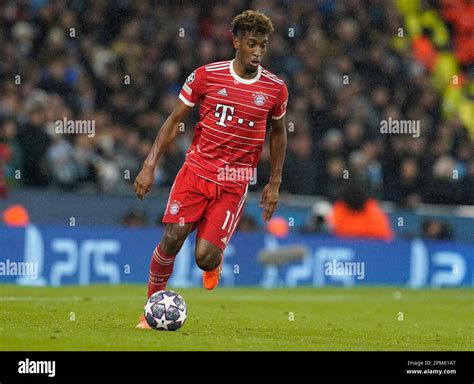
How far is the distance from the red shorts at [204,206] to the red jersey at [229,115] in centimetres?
8

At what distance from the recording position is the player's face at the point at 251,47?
10.3 metres

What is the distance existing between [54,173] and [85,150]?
0.58m

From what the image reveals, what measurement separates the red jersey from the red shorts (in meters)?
0.08

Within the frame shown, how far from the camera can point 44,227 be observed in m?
17.0

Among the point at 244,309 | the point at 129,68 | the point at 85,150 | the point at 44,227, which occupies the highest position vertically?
the point at 129,68

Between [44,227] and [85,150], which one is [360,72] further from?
[44,227]

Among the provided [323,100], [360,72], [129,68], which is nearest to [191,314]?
[129,68]

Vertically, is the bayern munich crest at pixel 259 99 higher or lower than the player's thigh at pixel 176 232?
higher

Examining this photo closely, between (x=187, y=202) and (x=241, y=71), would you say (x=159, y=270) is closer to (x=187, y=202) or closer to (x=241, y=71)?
(x=187, y=202)

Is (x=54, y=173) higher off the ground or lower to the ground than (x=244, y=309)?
higher
